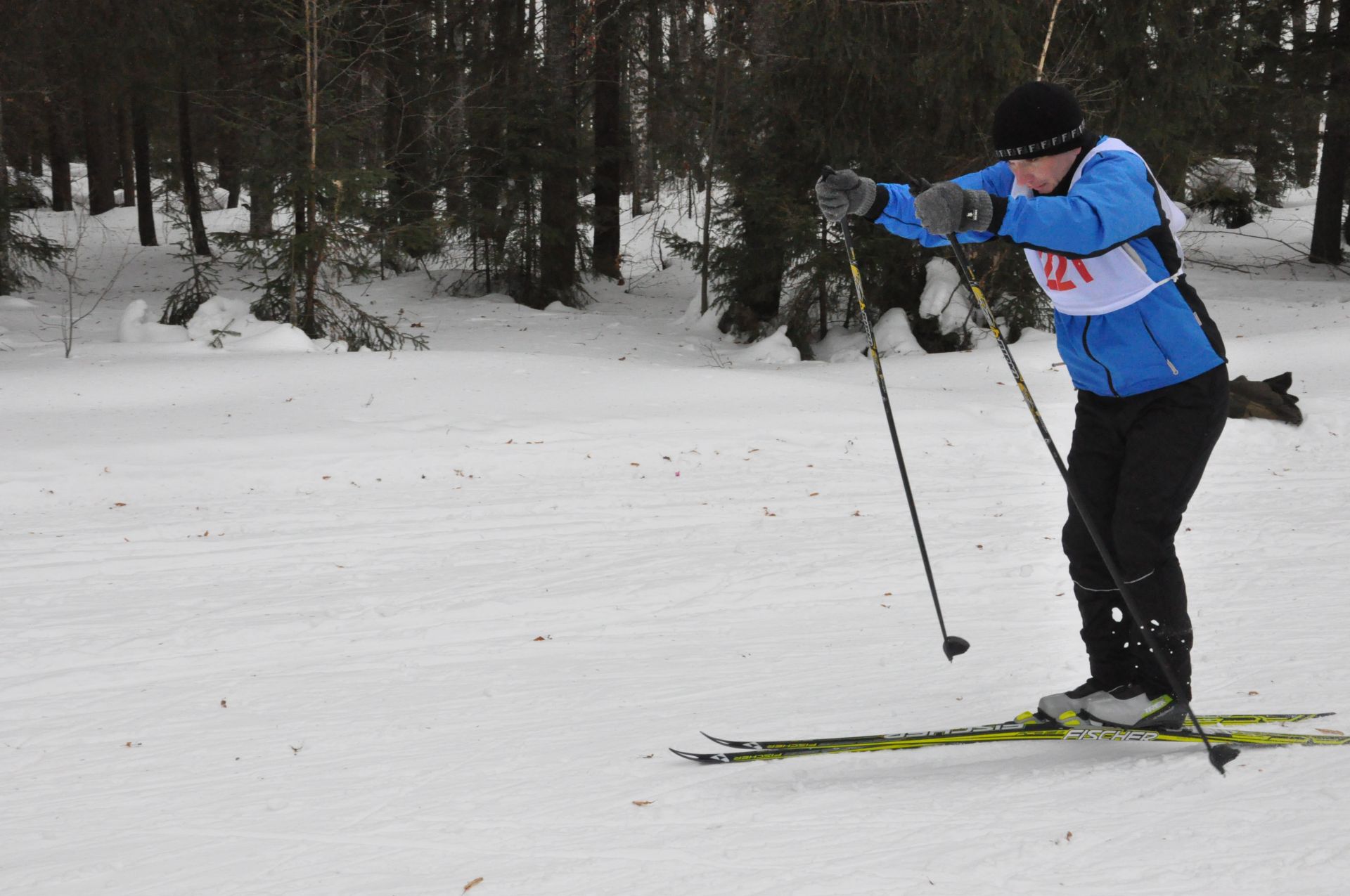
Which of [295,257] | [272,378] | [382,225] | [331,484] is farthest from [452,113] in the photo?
[331,484]

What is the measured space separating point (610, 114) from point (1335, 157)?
41.2 feet

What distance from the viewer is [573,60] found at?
1670cm

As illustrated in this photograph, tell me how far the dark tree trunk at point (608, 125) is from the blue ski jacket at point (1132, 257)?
14664 millimetres

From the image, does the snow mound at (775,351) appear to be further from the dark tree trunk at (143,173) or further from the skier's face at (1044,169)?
the dark tree trunk at (143,173)

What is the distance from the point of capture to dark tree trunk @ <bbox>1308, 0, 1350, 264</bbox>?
16.0m

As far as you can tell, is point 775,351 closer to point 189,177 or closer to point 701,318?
point 701,318

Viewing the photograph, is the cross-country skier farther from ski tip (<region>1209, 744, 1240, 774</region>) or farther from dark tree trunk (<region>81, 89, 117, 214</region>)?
dark tree trunk (<region>81, 89, 117, 214</region>)

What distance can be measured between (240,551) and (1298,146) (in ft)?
59.4

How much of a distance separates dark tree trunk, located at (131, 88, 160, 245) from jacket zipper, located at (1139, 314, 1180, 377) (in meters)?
19.2

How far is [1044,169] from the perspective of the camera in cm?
294

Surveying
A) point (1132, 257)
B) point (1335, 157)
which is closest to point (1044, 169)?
point (1132, 257)

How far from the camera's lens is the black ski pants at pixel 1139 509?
2.93m

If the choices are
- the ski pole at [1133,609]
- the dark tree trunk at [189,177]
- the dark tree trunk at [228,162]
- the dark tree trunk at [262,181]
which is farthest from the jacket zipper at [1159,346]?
the dark tree trunk at [228,162]

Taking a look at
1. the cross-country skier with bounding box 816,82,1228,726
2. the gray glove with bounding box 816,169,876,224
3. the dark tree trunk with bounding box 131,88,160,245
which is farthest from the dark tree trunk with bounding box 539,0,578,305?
the cross-country skier with bounding box 816,82,1228,726
